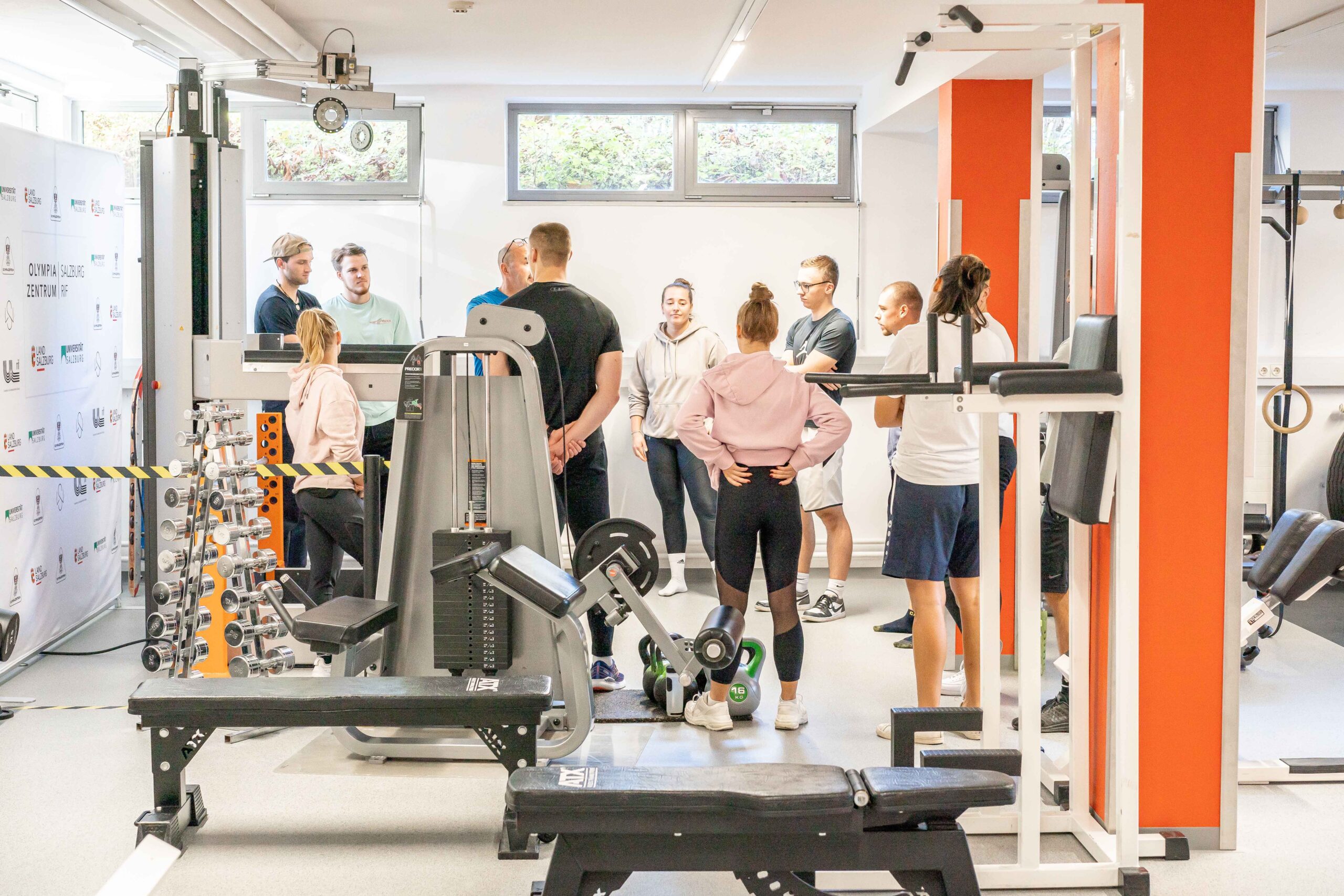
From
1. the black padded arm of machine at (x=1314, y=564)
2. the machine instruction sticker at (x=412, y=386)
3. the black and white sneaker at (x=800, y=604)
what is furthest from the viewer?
the black and white sneaker at (x=800, y=604)

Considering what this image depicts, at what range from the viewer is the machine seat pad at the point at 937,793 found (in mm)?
2387

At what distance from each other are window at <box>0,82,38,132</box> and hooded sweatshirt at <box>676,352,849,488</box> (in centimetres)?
449

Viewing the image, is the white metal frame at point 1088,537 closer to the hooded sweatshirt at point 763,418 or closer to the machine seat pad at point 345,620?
the hooded sweatshirt at point 763,418

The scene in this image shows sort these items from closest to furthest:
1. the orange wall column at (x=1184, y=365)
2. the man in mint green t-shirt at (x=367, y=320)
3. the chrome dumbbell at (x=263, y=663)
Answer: the orange wall column at (x=1184, y=365) → the chrome dumbbell at (x=263, y=663) → the man in mint green t-shirt at (x=367, y=320)

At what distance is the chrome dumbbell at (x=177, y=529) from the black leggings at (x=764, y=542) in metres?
1.87

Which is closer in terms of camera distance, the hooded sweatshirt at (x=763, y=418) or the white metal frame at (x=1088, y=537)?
the white metal frame at (x=1088, y=537)

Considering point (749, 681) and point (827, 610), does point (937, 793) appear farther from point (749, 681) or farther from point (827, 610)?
point (827, 610)

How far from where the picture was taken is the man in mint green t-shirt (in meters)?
6.20

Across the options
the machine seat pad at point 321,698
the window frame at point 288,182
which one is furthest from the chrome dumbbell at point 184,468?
the window frame at point 288,182

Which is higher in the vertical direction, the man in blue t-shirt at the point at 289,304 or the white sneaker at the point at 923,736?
the man in blue t-shirt at the point at 289,304

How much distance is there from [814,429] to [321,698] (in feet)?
9.81

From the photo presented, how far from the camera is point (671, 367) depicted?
6391 millimetres

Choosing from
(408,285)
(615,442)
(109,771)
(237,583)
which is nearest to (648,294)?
(615,442)

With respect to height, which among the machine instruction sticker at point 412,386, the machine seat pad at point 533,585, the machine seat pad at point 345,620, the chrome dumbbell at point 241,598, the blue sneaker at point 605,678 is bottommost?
the blue sneaker at point 605,678
